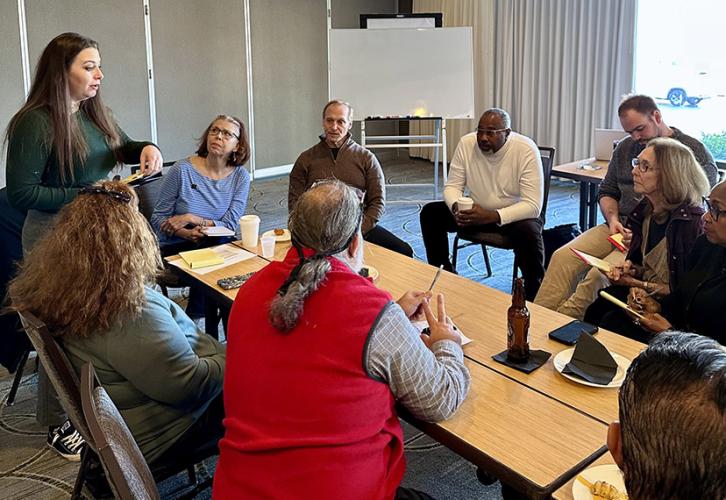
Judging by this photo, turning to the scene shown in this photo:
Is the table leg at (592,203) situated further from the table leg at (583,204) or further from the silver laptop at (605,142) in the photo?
the silver laptop at (605,142)

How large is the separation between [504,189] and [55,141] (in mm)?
2277

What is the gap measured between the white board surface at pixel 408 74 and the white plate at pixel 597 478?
5.54 m

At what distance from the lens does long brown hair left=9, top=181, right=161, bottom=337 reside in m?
1.69

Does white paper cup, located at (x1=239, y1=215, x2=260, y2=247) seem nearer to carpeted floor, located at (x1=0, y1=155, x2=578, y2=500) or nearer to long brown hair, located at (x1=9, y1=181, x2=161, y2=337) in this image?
carpeted floor, located at (x1=0, y1=155, x2=578, y2=500)

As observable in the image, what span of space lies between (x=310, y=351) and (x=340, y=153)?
2.47 m

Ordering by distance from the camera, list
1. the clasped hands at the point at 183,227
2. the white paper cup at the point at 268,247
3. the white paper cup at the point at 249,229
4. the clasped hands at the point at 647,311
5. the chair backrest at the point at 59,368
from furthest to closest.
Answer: the clasped hands at the point at 183,227
the white paper cup at the point at 249,229
the white paper cup at the point at 268,247
the clasped hands at the point at 647,311
the chair backrest at the point at 59,368

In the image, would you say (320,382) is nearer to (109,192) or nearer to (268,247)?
(109,192)

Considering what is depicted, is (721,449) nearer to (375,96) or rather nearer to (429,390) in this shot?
(429,390)

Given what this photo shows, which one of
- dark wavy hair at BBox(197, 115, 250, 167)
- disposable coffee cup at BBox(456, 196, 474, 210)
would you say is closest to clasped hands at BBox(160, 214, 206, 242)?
dark wavy hair at BBox(197, 115, 250, 167)

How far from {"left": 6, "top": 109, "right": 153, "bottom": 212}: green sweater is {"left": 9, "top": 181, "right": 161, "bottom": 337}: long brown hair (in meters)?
0.97

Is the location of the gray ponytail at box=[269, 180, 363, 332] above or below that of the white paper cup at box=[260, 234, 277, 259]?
above

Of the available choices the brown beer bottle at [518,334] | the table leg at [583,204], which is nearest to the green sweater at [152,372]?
the brown beer bottle at [518,334]

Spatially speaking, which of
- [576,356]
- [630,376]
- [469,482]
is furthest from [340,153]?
[630,376]

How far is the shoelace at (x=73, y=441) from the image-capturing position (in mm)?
2572
